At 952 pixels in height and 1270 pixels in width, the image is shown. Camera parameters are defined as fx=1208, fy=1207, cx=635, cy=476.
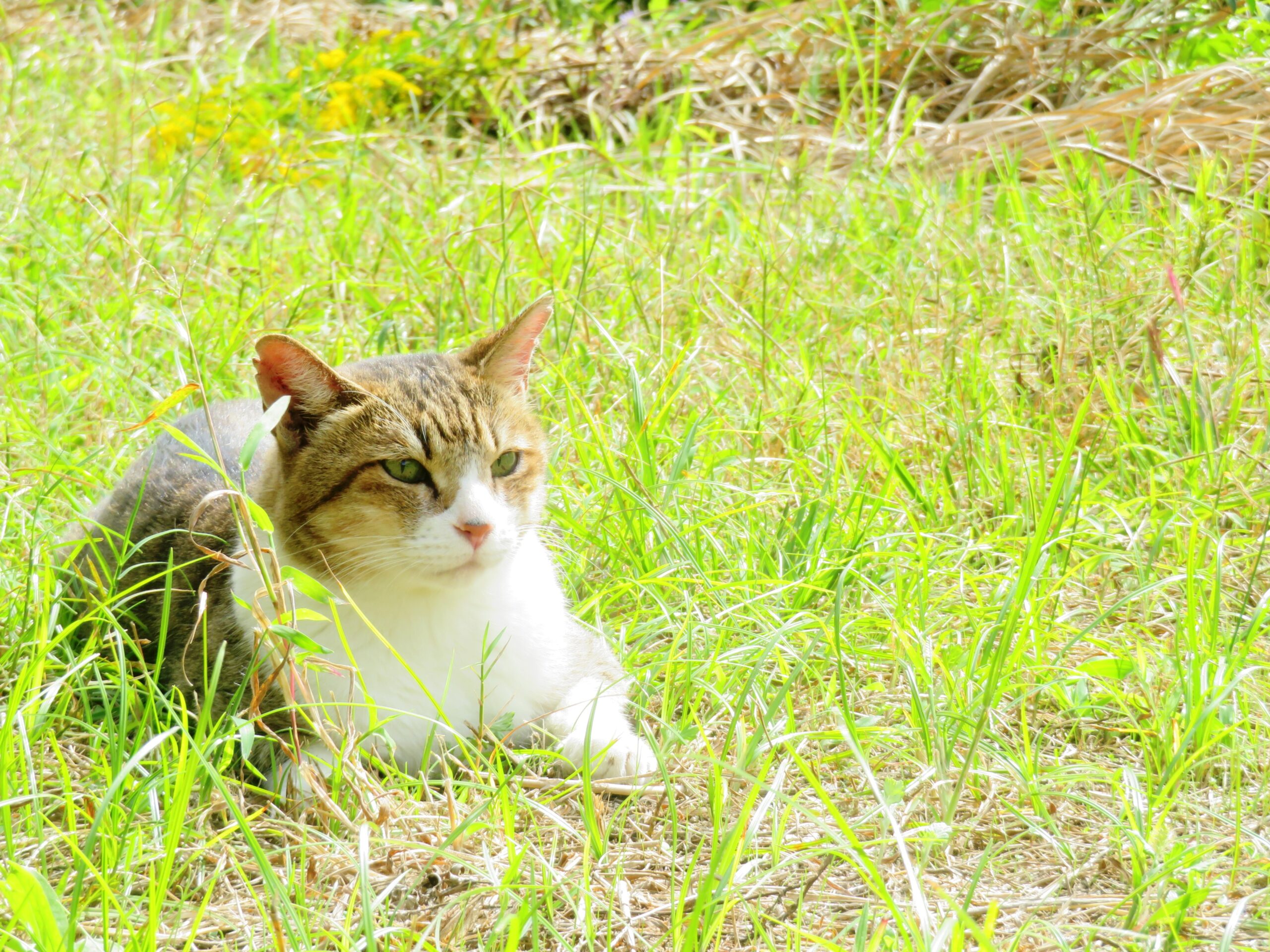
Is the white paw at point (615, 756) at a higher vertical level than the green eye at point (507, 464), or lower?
lower

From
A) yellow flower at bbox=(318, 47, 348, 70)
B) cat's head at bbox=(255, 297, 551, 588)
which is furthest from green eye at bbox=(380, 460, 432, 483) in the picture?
yellow flower at bbox=(318, 47, 348, 70)

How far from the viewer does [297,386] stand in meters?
2.19

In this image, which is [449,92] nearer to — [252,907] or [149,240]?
[149,240]

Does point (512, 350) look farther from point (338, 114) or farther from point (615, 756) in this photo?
point (338, 114)

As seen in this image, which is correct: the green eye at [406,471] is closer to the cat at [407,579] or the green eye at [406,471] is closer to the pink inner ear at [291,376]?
the cat at [407,579]

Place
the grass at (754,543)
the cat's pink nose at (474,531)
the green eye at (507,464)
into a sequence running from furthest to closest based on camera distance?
the green eye at (507,464) → the cat's pink nose at (474,531) → the grass at (754,543)

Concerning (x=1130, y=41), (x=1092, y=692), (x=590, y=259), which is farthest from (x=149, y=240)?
(x=1130, y=41)

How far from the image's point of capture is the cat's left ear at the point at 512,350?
2.38 meters

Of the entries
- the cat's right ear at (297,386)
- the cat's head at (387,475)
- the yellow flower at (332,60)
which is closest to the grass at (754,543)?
the cat's right ear at (297,386)

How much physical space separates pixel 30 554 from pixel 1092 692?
2045 mm

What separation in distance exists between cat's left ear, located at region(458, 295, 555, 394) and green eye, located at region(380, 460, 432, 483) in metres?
0.28

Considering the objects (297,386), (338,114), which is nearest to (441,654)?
(297,386)

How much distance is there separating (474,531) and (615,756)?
0.48 m

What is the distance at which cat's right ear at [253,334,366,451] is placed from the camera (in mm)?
2125
